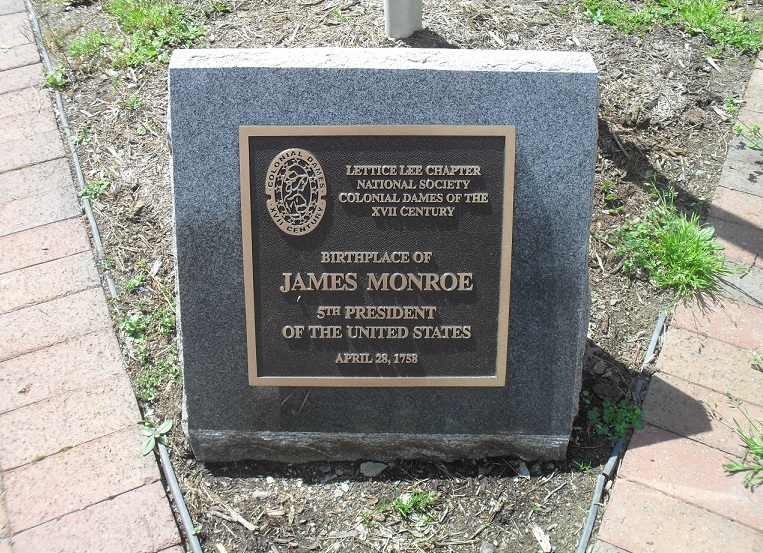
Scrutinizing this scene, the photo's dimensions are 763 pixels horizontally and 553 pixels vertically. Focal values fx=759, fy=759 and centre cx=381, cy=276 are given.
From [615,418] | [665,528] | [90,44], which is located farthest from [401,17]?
[665,528]

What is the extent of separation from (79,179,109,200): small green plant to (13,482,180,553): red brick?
1827 millimetres

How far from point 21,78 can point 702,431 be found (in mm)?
4356

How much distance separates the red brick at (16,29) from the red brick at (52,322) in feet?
7.59

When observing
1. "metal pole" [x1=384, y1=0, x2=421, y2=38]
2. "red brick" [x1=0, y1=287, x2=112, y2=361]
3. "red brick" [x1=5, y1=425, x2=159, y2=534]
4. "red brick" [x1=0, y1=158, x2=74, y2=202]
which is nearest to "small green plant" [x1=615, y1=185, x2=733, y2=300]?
"metal pole" [x1=384, y1=0, x2=421, y2=38]

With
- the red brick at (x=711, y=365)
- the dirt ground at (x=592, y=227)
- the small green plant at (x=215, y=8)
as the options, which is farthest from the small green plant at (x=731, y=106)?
the small green plant at (x=215, y=8)

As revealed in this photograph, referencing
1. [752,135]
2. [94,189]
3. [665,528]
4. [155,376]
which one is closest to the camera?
[665,528]

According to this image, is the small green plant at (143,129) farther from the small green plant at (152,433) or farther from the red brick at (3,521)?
the red brick at (3,521)

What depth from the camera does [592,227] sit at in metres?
3.90

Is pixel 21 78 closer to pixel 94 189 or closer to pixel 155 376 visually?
pixel 94 189

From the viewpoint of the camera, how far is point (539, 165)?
8.97 ft

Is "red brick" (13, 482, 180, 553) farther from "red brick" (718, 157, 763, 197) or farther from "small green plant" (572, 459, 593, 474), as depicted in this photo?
"red brick" (718, 157, 763, 197)

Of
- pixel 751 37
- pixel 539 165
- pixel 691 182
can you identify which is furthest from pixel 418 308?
pixel 751 37

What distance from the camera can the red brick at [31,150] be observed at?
425 cm

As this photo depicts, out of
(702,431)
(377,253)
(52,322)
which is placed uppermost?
(377,253)
